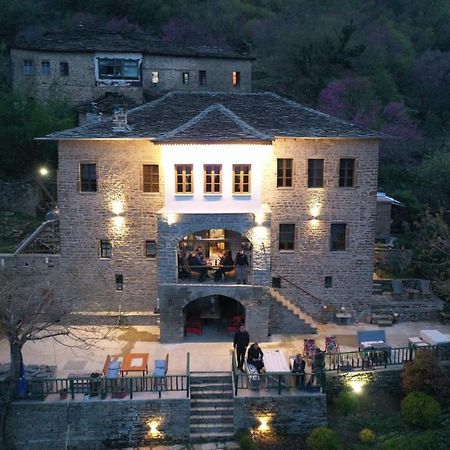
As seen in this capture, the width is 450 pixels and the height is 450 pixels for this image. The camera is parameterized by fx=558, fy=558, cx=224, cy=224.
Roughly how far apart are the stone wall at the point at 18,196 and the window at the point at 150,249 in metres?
11.8

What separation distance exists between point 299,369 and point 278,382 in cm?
83

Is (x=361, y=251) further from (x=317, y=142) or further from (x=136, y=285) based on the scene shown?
(x=136, y=285)

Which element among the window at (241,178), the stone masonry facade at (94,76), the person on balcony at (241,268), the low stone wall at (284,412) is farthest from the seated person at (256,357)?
the stone masonry facade at (94,76)

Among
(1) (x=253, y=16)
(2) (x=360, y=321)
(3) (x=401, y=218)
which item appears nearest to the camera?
(2) (x=360, y=321)

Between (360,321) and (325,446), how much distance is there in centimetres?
909

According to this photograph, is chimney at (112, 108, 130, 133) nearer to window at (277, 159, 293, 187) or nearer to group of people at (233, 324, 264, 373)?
window at (277, 159, 293, 187)

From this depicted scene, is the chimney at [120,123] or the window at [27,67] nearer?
the chimney at [120,123]

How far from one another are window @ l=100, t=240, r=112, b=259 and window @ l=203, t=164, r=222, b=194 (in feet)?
17.3

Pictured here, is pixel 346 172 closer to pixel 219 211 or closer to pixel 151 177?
pixel 219 211

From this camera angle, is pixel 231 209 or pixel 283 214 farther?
pixel 283 214

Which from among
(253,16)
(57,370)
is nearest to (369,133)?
(57,370)

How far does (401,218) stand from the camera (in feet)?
113

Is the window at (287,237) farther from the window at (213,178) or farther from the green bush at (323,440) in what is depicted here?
the green bush at (323,440)

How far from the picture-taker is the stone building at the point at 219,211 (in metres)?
22.5
